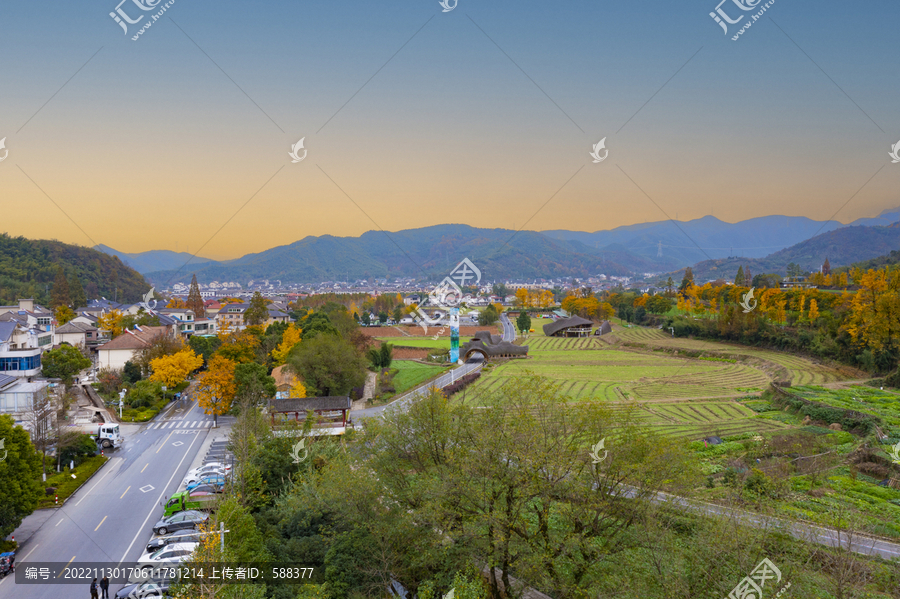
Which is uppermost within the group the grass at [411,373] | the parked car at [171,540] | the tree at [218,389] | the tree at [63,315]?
the tree at [63,315]

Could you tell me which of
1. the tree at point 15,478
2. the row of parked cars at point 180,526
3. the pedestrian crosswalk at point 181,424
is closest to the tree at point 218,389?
the pedestrian crosswalk at point 181,424

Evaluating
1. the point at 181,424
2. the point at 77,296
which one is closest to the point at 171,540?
the point at 181,424

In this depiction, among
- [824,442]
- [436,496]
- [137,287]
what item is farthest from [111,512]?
[137,287]

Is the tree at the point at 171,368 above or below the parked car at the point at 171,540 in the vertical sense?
above

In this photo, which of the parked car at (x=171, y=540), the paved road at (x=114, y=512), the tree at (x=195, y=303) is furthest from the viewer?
the tree at (x=195, y=303)

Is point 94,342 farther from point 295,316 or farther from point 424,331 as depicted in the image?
point 424,331

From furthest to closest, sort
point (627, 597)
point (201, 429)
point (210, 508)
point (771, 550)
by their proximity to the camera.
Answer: point (201, 429)
point (210, 508)
point (771, 550)
point (627, 597)

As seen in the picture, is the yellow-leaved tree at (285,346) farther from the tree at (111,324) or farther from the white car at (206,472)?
the tree at (111,324)
